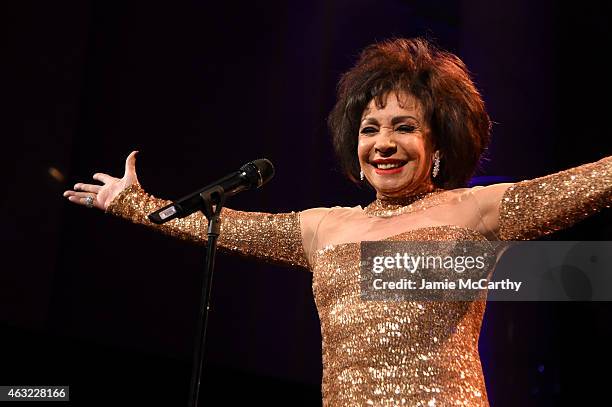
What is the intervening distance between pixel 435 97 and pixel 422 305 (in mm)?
632

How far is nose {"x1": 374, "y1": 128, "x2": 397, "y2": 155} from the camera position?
2066mm

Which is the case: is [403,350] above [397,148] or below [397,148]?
below

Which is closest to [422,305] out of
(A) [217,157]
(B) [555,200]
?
(B) [555,200]

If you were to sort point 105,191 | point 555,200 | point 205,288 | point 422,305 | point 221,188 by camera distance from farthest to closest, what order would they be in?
point 105,191 → point 422,305 → point 555,200 → point 221,188 → point 205,288

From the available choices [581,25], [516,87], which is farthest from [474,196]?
[581,25]

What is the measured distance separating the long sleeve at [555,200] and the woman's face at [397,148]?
11.5 inches

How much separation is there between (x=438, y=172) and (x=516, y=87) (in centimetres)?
124

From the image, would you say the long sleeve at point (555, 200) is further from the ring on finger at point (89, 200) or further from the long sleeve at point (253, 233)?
the ring on finger at point (89, 200)

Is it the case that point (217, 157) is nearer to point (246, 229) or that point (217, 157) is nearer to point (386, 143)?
point (246, 229)

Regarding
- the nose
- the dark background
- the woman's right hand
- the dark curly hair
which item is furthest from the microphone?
the dark background

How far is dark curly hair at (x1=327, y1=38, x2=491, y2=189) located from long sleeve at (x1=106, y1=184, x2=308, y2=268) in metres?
0.35

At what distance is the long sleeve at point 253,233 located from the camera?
2252 mm

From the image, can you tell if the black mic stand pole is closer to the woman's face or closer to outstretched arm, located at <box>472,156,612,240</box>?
the woman's face

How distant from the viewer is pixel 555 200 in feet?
5.82
